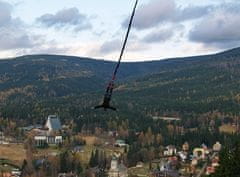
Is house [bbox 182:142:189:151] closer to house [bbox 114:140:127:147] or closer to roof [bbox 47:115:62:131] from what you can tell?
house [bbox 114:140:127:147]

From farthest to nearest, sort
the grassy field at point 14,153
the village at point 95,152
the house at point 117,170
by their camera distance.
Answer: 1. the grassy field at point 14,153
2. the village at point 95,152
3. the house at point 117,170

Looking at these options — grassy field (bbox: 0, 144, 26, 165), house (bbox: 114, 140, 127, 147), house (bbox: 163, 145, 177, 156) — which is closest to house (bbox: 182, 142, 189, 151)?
house (bbox: 163, 145, 177, 156)

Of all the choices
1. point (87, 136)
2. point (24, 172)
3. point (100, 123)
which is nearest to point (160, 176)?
point (24, 172)

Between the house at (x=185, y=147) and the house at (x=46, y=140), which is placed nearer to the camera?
the house at (x=185, y=147)

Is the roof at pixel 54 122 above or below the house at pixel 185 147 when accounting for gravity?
above

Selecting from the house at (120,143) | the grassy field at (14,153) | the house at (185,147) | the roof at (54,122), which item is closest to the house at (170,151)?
the house at (185,147)

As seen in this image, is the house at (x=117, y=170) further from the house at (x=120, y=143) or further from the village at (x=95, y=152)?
the house at (x=120, y=143)

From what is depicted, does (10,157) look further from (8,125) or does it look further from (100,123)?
(100,123)

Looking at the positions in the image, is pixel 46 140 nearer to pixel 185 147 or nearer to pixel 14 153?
pixel 14 153
